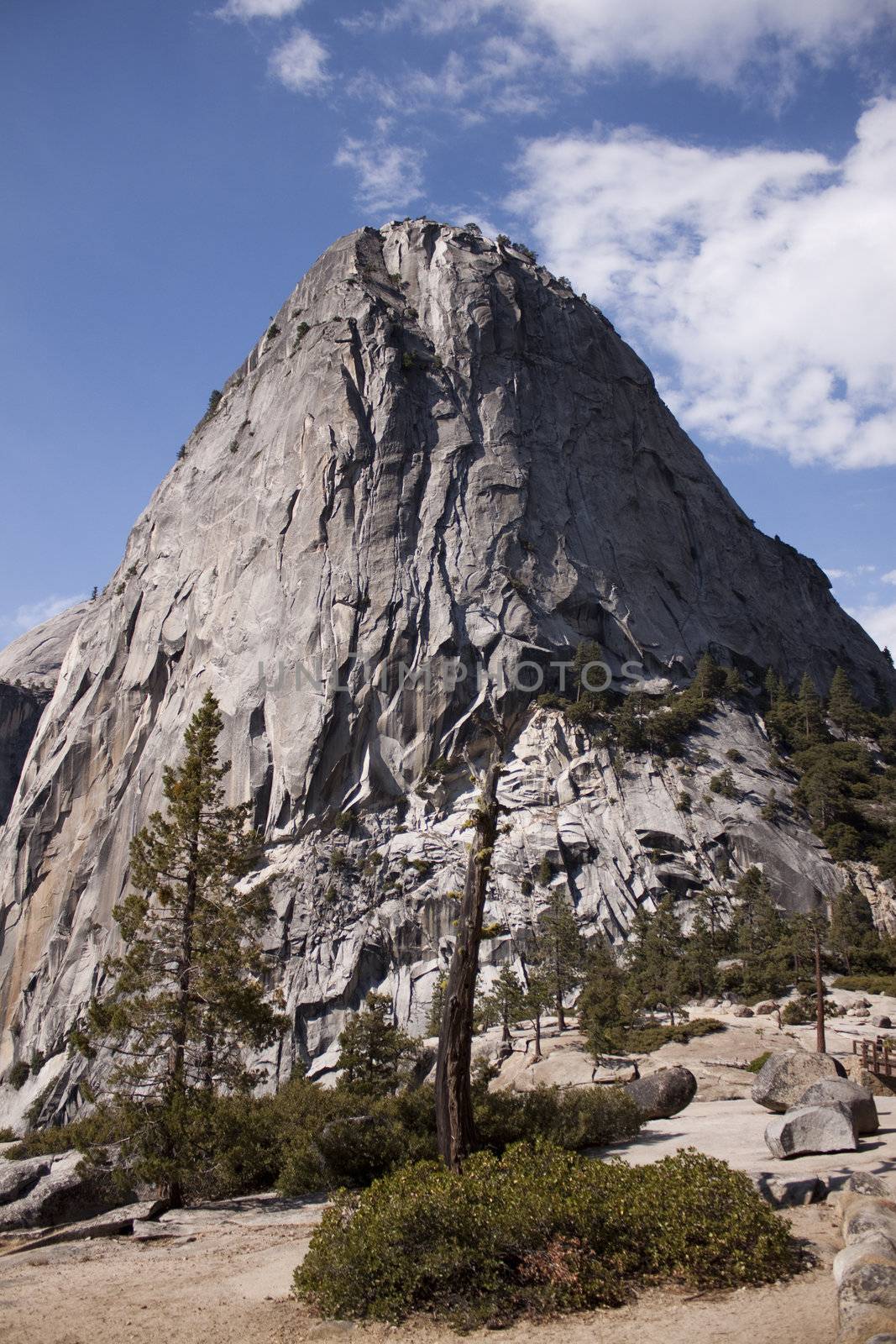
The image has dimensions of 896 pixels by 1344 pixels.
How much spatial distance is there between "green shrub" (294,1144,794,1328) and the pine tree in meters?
36.2

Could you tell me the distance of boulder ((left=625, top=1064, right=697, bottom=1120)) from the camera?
2003 cm

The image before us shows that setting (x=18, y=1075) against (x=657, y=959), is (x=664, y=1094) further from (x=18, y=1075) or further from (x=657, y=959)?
(x=18, y=1075)

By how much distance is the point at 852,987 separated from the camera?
148 ft

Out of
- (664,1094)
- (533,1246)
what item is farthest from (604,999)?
(533,1246)

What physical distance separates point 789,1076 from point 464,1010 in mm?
8521

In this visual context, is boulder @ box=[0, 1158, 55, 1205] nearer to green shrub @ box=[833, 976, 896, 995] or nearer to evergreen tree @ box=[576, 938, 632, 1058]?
evergreen tree @ box=[576, 938, 632, 1058]

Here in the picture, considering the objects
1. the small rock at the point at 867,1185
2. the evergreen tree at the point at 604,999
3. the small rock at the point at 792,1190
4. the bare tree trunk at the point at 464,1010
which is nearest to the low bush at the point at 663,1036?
the evergreen tree at the point at 604,999

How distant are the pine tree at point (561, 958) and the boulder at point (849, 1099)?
2941cm

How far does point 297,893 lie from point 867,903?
3616 centimetres

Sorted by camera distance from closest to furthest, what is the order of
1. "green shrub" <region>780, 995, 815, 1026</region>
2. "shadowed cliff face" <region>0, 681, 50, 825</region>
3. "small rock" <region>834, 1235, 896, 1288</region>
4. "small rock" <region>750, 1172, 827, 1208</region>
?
"small rock" <region>834, 1235, 896, 1288</region> < "small rock" <region>750, 1172, 827, 1208</region> < "green shrub" <region>780, 995, 815, 1026</region> < "shadowed cliff face" <region>0, 681, 50, 825</region>

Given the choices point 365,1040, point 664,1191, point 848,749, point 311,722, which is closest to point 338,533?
point 311,722

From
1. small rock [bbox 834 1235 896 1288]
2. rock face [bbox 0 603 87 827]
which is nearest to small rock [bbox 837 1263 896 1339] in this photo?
small rock [bbox 834 1235 896 1288]

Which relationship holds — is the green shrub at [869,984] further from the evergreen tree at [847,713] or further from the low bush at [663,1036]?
the evergreen tree at [847,713]

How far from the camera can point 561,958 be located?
45.4 m
